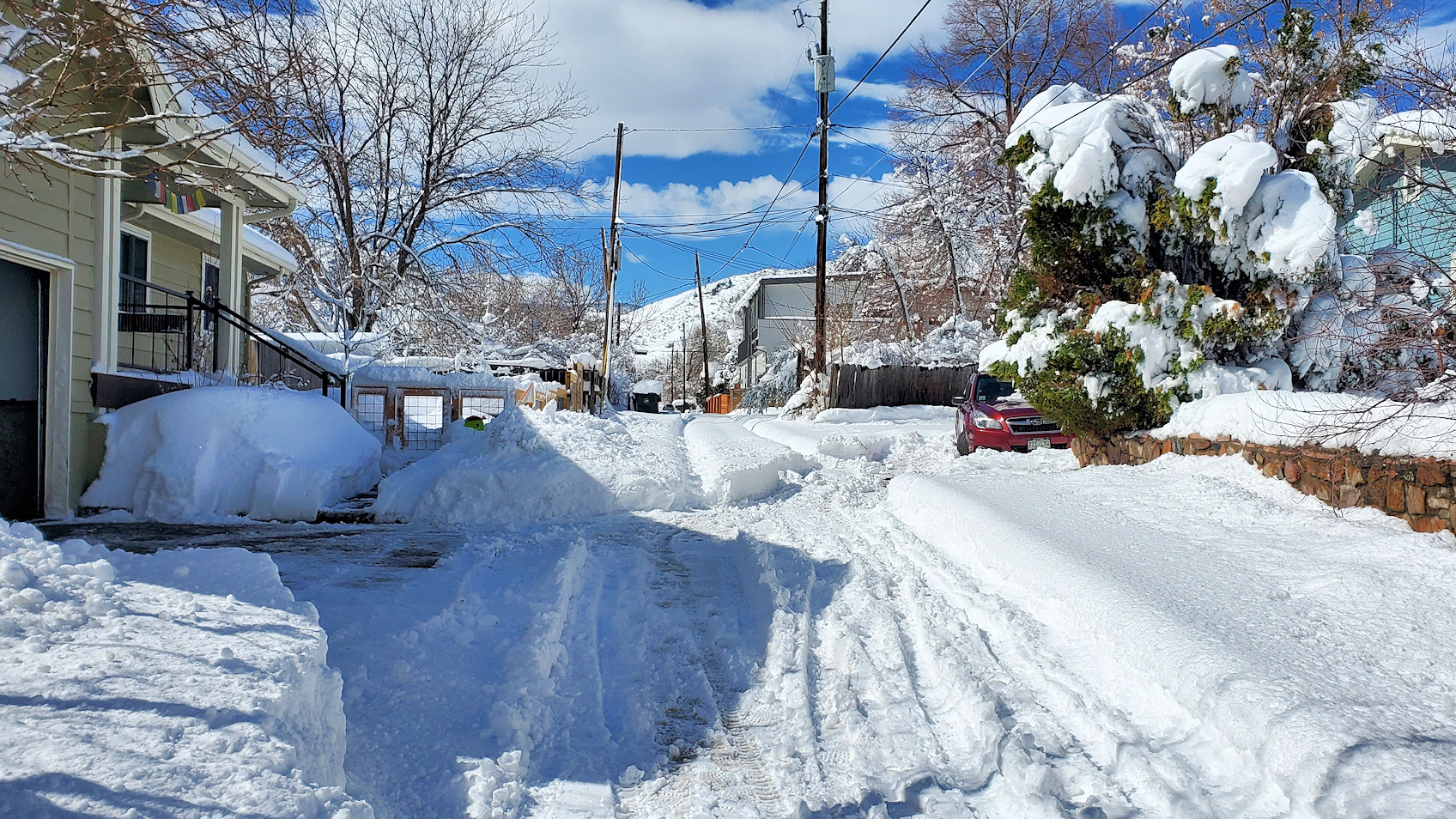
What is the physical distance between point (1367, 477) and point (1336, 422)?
52 centimetres

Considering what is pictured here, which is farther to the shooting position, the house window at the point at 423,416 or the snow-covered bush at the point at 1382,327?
the house window at the point at 423,416

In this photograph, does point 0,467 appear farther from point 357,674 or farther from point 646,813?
point 646,813

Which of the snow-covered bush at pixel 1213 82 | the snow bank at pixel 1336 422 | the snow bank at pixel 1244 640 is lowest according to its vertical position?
the snow bank at pixel 1244 640

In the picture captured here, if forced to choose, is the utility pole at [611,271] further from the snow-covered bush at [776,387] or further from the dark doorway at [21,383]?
the dark doorway at [21,383]

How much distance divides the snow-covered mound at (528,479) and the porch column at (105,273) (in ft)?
10.7

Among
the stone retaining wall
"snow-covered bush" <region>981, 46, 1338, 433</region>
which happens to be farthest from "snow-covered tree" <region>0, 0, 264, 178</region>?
"snow-covered bush" <region>981, 46, 1338, 433</region>

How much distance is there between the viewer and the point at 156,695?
2826mm

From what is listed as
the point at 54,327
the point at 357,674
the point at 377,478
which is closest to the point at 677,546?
the point at 357,674

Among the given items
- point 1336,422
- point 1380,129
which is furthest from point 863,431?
point 1336,422

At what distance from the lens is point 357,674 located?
163 inches

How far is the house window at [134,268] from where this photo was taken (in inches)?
508

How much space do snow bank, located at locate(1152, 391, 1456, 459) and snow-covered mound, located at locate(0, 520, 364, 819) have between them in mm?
5803

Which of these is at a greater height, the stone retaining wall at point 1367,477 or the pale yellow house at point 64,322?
the pale yellow house at point 64,322

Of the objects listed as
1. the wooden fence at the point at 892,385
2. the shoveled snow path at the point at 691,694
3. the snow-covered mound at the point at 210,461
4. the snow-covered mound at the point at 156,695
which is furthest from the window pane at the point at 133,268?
the wooden fence at the point at 892,385
